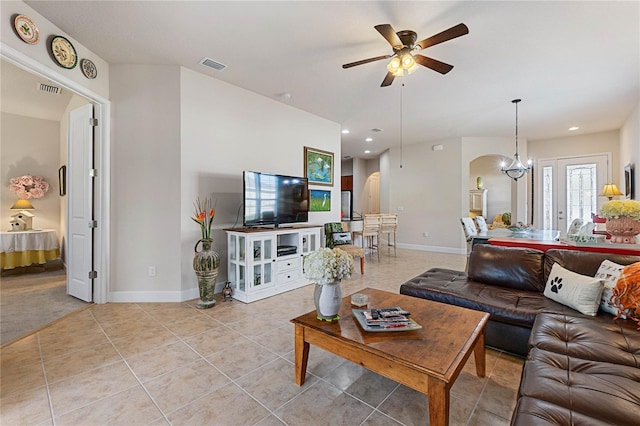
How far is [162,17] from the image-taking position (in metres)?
2.51

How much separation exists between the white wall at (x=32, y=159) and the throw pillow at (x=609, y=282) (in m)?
7.81

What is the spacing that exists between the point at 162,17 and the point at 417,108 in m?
3.87

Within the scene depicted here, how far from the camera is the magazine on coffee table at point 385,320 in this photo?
62.8 inches

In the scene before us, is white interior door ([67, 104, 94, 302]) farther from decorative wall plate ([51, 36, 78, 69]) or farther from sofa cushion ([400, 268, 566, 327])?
sofa cushion ([400, 268, 566, 327])

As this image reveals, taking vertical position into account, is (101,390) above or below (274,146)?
below

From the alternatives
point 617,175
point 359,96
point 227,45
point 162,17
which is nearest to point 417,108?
point 359,96

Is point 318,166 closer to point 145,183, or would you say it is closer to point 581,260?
point 145,183

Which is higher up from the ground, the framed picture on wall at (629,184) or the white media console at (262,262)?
the framed picture on wall at (629,184)

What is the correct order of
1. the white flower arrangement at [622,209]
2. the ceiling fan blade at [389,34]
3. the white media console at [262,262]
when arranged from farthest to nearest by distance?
1. the white media console at [262,262]
2. the white flower arrangement at [622,209]
3. the ceiling fan blade at [389,34]

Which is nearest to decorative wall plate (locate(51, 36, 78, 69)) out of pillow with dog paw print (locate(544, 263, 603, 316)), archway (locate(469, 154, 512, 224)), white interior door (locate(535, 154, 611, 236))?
pillow with dog paw print (locate(544, 263, 603, 316))

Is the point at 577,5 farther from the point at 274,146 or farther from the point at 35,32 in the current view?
the point at 35,32

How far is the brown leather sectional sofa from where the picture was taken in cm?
104

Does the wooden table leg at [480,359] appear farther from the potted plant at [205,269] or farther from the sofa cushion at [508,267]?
the potted plant at [205,269]

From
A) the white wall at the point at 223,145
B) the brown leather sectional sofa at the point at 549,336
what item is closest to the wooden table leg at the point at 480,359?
the brown leather sectional sofa at the point at 549,336
